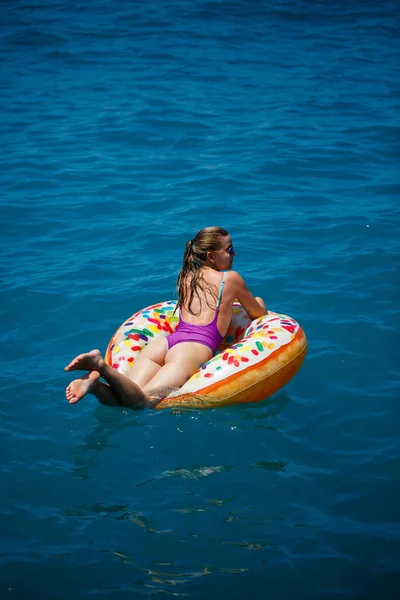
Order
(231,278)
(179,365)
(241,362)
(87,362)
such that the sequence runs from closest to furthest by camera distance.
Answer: (87,362) → (241,362) → (179,365) → (231,278)

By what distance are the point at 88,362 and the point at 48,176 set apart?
5185 millimetres

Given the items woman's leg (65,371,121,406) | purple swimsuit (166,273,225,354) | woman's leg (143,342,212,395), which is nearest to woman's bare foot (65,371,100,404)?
woman's leg (65,371,121,406)

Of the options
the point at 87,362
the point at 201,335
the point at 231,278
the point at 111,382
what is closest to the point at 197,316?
the point at 201,335

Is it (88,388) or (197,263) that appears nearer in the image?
(88,388)

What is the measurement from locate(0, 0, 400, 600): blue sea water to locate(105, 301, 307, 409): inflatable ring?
0.13m

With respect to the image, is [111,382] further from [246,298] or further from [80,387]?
[246,298]

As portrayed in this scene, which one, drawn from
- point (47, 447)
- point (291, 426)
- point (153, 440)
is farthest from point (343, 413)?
point (47, 447)

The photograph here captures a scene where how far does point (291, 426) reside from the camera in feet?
16.5

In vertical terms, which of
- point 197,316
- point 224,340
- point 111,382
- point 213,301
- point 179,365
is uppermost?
point 213,301

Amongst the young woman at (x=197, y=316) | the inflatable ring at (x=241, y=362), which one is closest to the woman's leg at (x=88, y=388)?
the young woman at (x=197, y=316)

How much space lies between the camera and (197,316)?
215 inches

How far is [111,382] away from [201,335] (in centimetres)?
90

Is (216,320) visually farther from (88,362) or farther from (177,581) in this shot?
(177,581)

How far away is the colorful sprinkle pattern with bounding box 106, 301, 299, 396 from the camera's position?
16.5 ft
